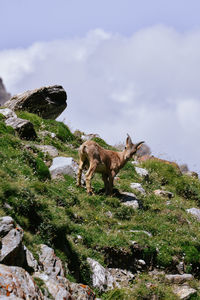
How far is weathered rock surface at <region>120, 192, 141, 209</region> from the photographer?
17.4 m

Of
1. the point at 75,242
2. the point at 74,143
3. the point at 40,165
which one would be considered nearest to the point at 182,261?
the point at 75,242

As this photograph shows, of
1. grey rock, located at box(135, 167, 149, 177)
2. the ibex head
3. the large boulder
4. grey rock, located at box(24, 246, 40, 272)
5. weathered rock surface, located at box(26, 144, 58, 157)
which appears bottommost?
grey rock, located at box(24, 246, 40, 272)

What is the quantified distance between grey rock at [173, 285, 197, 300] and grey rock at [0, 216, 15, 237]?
571 centimetres

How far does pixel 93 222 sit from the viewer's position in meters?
14.6

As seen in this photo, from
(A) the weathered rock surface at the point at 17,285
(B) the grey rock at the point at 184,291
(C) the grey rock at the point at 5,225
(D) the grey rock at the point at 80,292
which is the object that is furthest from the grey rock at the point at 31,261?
(B) the grey rock at the point at 184,291

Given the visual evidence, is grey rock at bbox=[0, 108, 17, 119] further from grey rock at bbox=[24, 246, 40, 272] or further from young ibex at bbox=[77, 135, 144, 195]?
grey rock at bbox=[24, 246, 40, 272]

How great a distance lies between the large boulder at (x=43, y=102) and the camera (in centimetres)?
2541

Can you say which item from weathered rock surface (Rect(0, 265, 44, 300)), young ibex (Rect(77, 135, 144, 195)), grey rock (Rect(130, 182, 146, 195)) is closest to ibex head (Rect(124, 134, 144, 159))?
young ibex (Rect(77, 135, 144, 195))

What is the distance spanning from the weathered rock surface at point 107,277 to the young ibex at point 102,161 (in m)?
4.73

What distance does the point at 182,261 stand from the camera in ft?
46.7

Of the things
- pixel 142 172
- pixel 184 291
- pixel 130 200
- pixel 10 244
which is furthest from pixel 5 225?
pixel 142 172

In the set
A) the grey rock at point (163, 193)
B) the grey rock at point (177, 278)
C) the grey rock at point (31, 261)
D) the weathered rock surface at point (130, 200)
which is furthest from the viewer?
the grey rock at point (163, 193)

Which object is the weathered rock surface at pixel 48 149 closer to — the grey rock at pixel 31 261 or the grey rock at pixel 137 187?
the grey rock at pixel 137 187

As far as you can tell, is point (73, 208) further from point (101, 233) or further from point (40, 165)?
point (40, 165)
